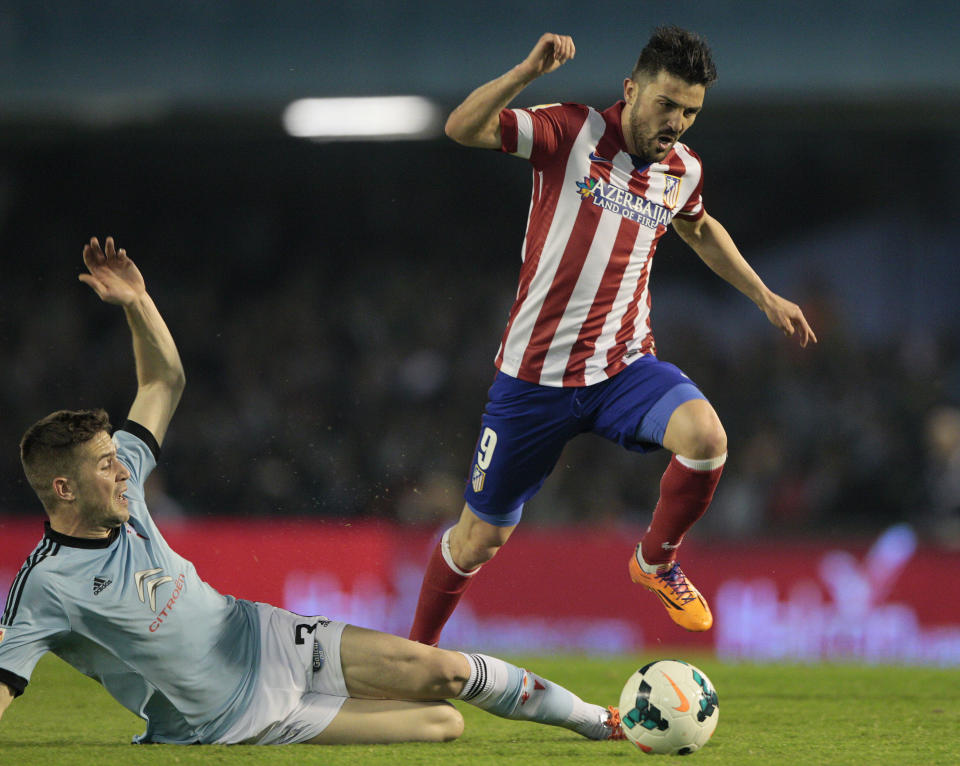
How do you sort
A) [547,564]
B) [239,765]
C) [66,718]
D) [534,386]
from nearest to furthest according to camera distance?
[239,765] → [534,386] → [66,718] → [547,564]

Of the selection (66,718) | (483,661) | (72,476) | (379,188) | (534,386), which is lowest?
(66,718)

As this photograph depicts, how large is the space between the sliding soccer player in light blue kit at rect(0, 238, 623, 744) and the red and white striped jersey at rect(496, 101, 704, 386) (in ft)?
3.91

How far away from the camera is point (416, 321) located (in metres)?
11.9

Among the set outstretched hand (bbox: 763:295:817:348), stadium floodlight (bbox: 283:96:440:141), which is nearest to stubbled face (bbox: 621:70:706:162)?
outstretched hand (bbox: 763:295:817:348)

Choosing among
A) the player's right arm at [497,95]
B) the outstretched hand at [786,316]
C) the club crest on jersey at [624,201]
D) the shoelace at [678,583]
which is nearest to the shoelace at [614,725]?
the shoelace at [678,583]

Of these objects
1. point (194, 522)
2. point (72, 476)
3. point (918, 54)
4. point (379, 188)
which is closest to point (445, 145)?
point (379, 188)

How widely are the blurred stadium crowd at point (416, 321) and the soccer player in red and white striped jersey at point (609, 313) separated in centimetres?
483

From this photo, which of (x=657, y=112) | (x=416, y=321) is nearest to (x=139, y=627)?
(x=657, y=112)

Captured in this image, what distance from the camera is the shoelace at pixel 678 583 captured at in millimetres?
4691

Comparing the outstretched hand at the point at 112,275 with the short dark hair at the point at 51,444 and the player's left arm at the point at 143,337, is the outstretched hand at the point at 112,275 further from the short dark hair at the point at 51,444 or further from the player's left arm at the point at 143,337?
the short dark hair at the point at 51,444

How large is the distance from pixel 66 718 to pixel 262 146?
9.10 meters

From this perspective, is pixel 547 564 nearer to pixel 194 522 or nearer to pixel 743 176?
pixel 194 522

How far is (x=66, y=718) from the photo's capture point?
5324 millimetres

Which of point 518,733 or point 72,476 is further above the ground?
point 72,476
